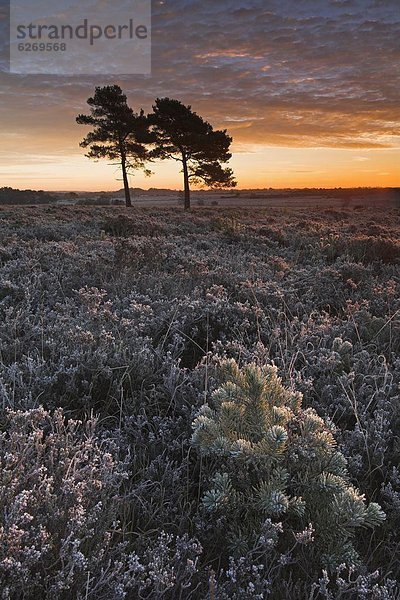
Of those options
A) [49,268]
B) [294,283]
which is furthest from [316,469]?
[49,268]

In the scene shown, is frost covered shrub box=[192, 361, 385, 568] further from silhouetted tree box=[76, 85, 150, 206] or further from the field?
silhouetted tree box=[76, 85, 150, 206]

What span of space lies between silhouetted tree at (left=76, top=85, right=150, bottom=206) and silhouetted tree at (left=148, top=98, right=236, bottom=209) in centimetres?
129

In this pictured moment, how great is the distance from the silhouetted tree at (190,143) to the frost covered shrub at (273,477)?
1278 inches

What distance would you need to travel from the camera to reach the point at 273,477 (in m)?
2.11

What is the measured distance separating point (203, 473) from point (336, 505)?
2.96 feet

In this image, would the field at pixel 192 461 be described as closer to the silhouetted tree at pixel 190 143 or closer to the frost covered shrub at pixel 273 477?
the frost covered shrub at pixel 273 477

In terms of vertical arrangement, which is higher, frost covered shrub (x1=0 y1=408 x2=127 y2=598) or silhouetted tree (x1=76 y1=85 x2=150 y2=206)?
silhouetted tree (x1=76 y1=85 x2=150 y2=206)

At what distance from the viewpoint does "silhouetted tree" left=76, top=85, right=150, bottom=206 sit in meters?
35.3

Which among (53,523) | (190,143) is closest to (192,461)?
(53,523)

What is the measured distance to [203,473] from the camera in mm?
2629

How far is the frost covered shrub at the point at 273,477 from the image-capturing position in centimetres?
196

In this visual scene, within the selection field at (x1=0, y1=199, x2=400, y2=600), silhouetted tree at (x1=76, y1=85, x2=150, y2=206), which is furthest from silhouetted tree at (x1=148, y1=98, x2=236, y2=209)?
field at (x1=0, y1=199, x2=400, y2=600)

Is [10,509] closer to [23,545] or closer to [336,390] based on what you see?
[23,545]

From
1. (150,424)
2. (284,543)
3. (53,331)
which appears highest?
(53,331)
